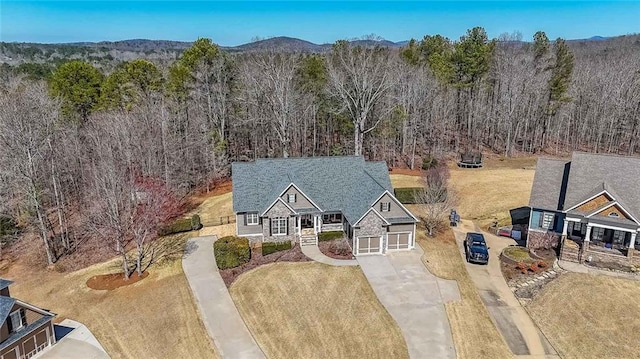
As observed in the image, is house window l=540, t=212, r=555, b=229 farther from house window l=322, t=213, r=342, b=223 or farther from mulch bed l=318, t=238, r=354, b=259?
house window l=322, t=213, r=342, b=223

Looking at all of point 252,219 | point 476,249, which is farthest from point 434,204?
point 252,219

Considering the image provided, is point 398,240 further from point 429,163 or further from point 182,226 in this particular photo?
point 429,163

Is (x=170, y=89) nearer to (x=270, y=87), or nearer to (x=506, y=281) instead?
(x=270, y=87)

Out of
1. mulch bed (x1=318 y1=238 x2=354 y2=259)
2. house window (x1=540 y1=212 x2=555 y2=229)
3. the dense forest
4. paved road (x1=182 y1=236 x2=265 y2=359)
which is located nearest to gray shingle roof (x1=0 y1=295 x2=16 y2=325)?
the dense forest

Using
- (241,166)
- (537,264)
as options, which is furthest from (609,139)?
(241,166)

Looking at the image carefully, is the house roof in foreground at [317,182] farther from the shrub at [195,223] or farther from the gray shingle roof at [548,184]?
the gray shingle roof at [548,184]

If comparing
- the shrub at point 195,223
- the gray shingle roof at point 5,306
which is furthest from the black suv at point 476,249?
the gray shingle roof at point 5,306
